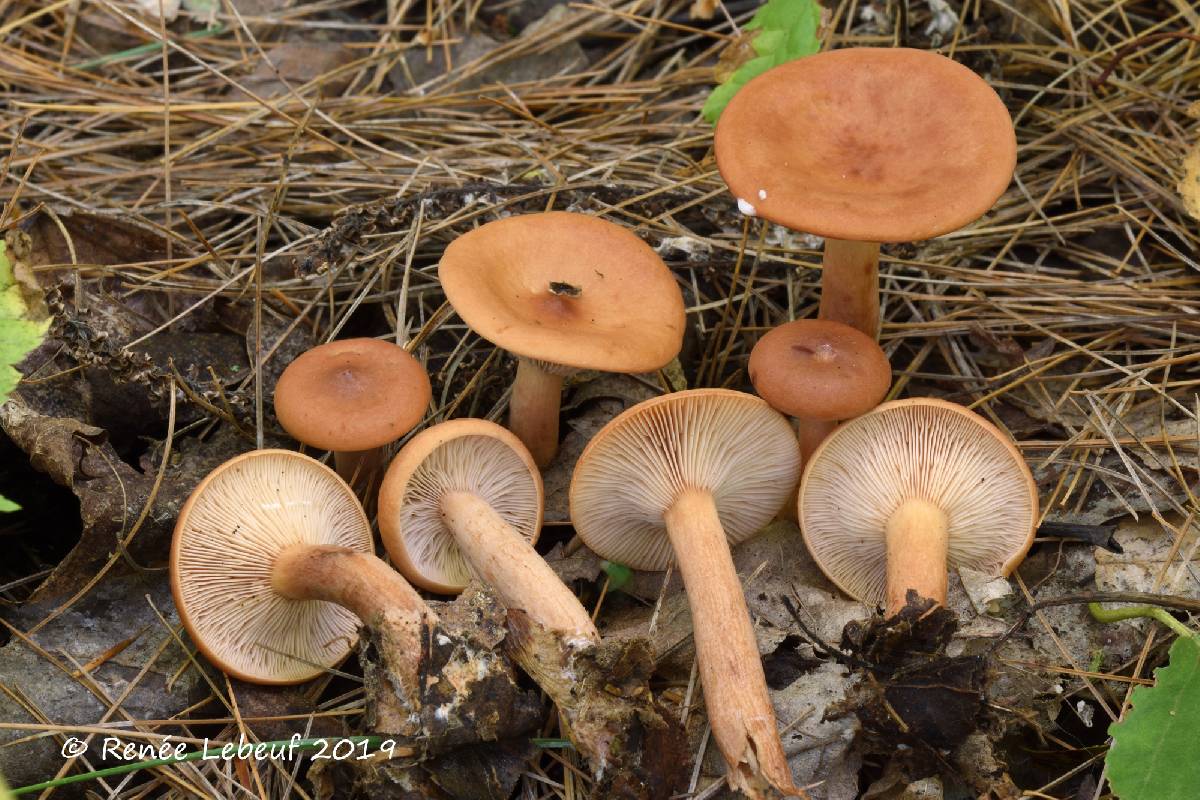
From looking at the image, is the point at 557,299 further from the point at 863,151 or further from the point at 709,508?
the point at 863,151

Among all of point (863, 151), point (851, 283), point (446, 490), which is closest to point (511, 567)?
point (446, 490)

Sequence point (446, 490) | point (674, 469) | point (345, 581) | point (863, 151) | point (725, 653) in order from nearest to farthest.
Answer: point (725, 653)
point (345, 581)
point (863, 151)
point (674, 469)
point (446, 490)

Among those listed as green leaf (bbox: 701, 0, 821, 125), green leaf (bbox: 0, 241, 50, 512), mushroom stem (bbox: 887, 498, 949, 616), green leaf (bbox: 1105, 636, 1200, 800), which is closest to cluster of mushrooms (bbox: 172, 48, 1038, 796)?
mushroom stem (bbox: 887, 498, 949, 616)

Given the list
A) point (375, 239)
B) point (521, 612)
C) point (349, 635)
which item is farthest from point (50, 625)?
point (375, 239)

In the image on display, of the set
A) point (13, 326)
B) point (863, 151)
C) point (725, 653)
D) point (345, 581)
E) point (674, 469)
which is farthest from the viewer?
point (674, 469)

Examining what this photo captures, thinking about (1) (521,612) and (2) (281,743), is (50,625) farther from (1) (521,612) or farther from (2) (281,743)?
(1) (521,612)

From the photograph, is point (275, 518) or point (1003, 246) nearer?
point (275, 518)

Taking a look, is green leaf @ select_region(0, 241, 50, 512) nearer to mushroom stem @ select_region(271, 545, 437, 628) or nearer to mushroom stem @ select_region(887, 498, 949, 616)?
mushroom stem @ select_region(271, 545, 437, 628)
